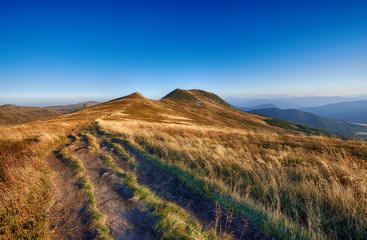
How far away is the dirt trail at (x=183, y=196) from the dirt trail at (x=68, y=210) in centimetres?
214

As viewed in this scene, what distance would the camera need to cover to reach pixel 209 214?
4188mm

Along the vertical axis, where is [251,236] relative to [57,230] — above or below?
below

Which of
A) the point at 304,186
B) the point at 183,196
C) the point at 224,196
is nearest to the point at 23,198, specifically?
the point at 183,196

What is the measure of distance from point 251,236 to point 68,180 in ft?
22.7

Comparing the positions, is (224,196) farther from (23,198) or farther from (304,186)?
(23,198)

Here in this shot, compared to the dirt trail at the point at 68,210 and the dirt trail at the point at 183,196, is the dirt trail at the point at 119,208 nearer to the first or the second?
the dirt trail at the point at 68,210

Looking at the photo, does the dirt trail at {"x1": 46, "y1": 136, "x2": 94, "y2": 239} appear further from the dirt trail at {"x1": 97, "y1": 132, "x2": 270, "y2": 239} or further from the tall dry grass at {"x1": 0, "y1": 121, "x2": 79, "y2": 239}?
the dirt trail at {"x1": 97, "y1": 132, "x2": 270, "y2": 239}

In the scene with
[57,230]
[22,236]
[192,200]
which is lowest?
[192,200]

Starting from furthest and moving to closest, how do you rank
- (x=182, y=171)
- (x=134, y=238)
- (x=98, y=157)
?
(x=98, y=157)
(x=182, y=171)
(x=134, y=238)

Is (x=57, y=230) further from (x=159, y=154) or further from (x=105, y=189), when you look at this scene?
(x=159, y=154)

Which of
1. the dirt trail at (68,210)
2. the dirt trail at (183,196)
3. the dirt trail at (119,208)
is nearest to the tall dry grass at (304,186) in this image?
the dirt trail at (183,196)

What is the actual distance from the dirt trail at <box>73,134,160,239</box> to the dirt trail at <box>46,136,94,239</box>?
0.45 meters

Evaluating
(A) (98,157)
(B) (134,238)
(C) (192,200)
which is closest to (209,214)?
(C) (192,200)

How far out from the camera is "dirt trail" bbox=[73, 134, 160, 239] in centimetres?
344
